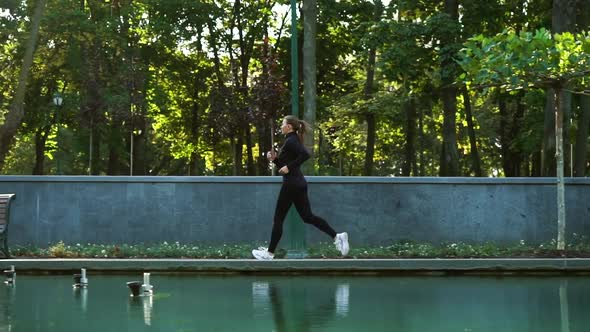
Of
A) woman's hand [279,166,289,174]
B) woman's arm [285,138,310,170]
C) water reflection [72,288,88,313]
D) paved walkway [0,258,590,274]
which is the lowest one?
water reflection [72,288,88,313]

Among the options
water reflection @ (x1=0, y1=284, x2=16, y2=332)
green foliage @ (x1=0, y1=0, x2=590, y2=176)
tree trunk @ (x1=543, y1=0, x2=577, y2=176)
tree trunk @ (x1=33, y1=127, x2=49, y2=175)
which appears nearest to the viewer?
water reflection @ (x1=0, y1=284, x2=16, y2=332)

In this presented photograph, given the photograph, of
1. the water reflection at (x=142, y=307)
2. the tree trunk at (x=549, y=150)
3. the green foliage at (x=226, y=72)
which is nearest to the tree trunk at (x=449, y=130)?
the green foliage at (x=226, y=72)

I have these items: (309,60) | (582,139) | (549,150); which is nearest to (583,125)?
(582,139)

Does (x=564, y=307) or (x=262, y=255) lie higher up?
(x=262, y=255)

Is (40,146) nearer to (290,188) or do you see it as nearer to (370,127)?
(370,127)

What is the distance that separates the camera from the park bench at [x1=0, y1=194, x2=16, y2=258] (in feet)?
43.8

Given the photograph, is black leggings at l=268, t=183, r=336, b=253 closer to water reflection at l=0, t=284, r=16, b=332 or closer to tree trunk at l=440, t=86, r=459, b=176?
water reflection at l=0, t=284, r=16, b=332

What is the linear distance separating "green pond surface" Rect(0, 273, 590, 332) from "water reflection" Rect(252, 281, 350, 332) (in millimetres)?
10

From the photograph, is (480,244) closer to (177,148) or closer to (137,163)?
(137,163)

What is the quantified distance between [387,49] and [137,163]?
16.0 m

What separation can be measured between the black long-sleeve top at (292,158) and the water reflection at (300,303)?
174 cm

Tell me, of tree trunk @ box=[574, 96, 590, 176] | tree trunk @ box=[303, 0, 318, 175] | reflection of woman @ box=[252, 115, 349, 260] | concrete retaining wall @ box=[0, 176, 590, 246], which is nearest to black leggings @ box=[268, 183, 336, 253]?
reflection of woman @ box=[252, 115, 349, 260]

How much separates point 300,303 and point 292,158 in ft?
12.2

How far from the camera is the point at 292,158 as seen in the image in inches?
498
